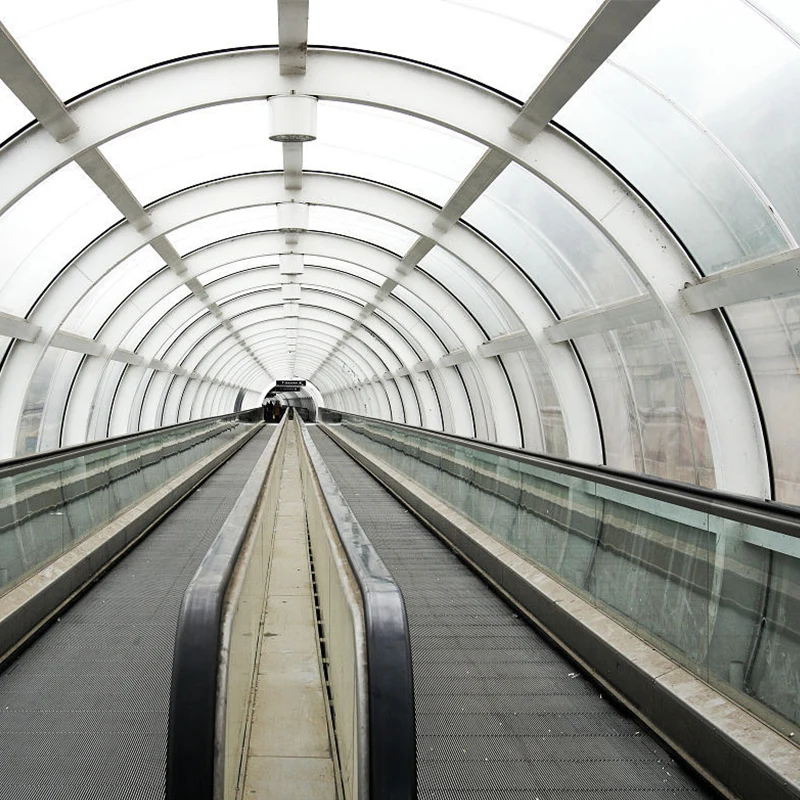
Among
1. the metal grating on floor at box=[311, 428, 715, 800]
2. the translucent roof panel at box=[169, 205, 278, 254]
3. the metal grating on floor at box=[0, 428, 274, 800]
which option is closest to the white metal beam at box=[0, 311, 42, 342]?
the translucent roof panel at box=[169, 205, 278, 254]

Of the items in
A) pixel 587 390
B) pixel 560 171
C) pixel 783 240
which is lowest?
pixel 587 390

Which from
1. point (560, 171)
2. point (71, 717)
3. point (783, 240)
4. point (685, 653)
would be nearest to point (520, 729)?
point (685, 653)

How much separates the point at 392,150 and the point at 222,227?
6.79 metres

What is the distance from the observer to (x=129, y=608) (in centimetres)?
624

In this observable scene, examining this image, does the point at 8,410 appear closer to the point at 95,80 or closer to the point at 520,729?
the point at 95,80

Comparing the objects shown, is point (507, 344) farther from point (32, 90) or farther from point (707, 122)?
point (32, 90)

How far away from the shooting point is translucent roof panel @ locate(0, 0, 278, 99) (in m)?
9.62

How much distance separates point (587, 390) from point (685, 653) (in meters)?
14.5

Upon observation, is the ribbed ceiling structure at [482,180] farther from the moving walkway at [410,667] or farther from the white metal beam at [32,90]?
the moving walkway at [410,667]

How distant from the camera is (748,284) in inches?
396

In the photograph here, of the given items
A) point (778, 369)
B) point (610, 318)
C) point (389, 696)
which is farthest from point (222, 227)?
point (389, 696)

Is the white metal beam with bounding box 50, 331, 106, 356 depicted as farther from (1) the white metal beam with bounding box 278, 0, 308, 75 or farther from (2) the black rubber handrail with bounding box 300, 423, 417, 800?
(2) the black rubber handrail with bounding box 300, 423, 417, 800

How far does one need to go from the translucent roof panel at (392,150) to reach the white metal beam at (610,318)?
11.6 feet

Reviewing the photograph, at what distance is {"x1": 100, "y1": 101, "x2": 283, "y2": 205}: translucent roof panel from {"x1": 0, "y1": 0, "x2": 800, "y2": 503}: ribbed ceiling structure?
6 cm
